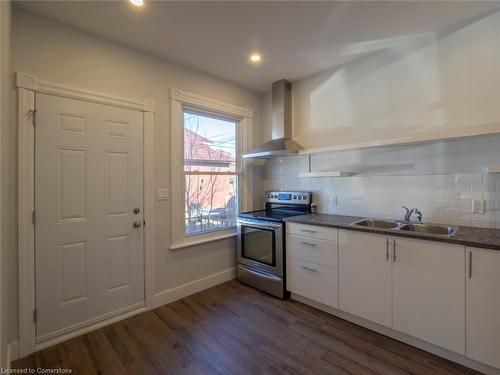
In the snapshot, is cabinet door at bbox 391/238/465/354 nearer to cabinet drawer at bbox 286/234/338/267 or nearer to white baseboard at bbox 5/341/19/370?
cabinet drawer at bbox 286/234/338/267

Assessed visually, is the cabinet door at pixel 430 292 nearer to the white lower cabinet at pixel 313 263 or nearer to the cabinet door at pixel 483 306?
the cabinet door at pixel 483 306

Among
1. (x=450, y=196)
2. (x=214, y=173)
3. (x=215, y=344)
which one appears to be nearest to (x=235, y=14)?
(x=214, y=173)

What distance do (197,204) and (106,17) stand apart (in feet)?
6.41

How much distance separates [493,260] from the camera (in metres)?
1.58

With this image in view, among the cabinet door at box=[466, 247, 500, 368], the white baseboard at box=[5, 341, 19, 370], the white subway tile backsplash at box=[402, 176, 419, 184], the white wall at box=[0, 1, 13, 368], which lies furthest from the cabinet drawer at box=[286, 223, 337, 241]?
the white baseboard at box=[5, 341, 19, 370]

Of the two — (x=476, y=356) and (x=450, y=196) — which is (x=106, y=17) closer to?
(x=450, y=196)

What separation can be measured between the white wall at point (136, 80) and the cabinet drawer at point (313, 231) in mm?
1014

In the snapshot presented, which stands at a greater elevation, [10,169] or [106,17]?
[106,17]

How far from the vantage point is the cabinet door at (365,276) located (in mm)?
2020

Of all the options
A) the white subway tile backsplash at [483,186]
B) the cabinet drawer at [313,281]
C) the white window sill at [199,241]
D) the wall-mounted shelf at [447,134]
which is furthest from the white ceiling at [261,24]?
the cabinet drawer at [313,281]

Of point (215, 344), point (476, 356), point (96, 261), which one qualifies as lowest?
point (215, 344)

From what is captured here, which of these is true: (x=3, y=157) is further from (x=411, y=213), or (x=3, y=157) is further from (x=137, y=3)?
(x=411, y=213)

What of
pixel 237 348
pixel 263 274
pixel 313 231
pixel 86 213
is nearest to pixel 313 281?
pixel 313 231

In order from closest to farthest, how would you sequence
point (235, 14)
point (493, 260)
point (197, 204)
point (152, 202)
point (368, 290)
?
1. point (493, 260)
2. point (235, 14)
3. point (368, 290)
4. point (152, 202)
5. point (197, 204)
